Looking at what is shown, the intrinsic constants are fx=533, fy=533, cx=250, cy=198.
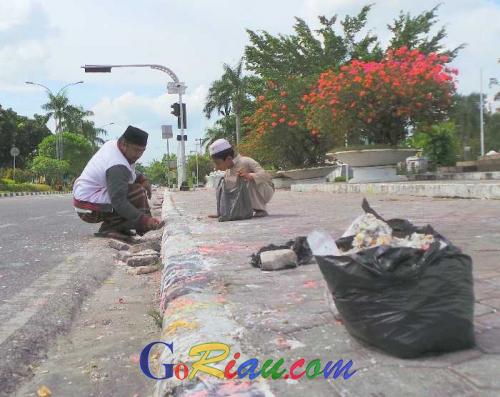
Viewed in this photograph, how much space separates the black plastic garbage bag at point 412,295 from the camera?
1602 millimetres

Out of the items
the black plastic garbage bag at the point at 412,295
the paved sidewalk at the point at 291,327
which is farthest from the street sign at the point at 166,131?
the black plastic garbage bag at the point at 412,295

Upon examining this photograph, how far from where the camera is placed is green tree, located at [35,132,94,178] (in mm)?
53031

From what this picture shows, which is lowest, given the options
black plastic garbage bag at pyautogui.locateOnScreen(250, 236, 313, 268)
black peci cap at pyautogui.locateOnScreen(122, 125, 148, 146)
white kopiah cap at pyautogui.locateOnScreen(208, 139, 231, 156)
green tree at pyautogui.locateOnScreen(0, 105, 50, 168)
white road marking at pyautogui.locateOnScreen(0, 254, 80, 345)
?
white road marking at pyautogui.locateOnScreen(0, 254, 80, 345)

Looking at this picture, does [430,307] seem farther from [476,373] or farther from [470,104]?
[470,104]

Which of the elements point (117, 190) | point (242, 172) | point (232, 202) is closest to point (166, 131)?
point (232, 202)

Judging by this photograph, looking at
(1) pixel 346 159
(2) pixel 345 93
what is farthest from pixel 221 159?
(1) pixel 346 159

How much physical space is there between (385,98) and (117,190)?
6806mm

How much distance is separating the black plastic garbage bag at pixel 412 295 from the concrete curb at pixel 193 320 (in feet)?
1.37

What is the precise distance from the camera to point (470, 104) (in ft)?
198

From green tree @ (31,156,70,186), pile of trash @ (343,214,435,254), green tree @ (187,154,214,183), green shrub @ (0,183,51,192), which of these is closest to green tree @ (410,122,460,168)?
pile of trash @ (343,214,435,254)

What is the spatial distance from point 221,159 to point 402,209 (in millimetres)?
2291

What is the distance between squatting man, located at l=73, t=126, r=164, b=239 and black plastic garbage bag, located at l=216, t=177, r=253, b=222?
2.76 feet

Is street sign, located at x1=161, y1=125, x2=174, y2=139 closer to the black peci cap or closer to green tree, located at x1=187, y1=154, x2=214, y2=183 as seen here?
the black peci cap

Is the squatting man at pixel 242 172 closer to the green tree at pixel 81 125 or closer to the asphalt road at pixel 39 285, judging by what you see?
the asphalt road at pixel 39 285
